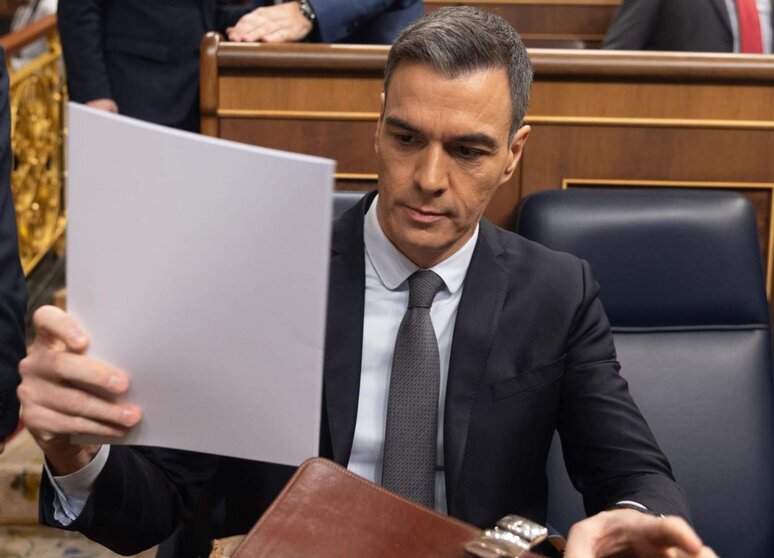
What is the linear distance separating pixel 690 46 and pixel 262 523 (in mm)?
2161

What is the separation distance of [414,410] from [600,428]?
0.27 m

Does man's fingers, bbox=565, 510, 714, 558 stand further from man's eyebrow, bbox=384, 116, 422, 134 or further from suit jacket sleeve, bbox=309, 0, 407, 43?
suit jacket sleeve, bbox=309, 0, 407, 43

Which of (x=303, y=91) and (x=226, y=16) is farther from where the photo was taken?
(x=226, y=16)

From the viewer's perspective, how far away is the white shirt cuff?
1.27 m

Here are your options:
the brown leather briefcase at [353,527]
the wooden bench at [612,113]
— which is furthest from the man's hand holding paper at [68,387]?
the wooden bench at [612,113]

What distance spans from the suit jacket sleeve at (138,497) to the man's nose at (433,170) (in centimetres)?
45

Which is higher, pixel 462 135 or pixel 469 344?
pixel 462 135

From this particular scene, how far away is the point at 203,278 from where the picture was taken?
0.98m

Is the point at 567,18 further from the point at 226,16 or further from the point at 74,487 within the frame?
the point at 74,487

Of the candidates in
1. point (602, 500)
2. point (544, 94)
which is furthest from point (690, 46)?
point (602, 500)

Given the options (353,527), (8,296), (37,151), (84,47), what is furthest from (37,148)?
(353,527)

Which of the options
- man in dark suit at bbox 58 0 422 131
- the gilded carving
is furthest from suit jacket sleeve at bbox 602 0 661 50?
the gilded carving

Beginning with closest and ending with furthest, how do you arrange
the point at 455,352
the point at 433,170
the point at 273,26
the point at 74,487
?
the point at 74,487 < the point at 433,170 < the point at 455,352 < the point at 273,26

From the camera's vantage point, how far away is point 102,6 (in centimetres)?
282
